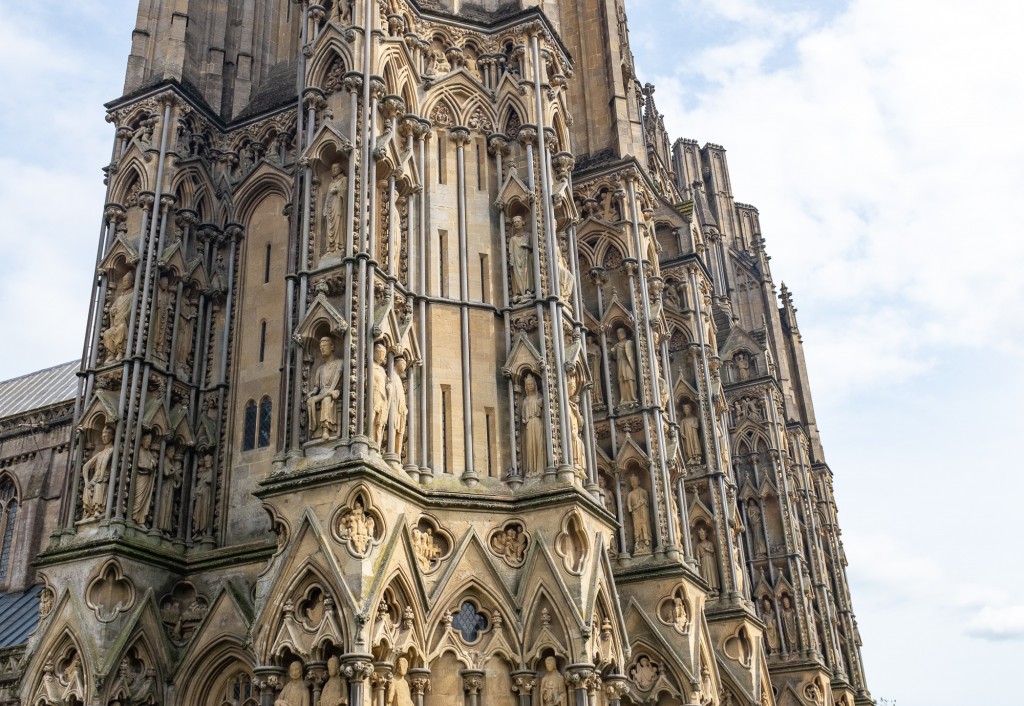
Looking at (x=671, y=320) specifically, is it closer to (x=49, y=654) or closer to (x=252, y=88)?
(x=252, y=88)

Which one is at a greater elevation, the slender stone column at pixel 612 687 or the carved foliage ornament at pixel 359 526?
the carved foliage ornament at pixel 359 526

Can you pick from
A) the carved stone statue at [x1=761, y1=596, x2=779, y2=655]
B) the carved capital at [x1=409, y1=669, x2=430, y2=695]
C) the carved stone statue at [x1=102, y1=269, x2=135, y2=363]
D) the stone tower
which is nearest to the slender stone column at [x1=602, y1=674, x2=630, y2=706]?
the stone tower

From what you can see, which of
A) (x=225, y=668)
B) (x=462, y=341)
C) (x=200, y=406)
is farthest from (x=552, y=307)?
(x=225, y=668)

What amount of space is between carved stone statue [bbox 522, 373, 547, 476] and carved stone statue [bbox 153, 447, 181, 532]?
672 centimetres

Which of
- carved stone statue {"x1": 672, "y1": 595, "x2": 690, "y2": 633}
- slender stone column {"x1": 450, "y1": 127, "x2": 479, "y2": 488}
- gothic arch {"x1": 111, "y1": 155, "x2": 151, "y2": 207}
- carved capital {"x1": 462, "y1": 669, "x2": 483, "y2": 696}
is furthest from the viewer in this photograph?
carved stone statue {"x1": 672, "y1": 595, "x2": 690, "y2": 633}

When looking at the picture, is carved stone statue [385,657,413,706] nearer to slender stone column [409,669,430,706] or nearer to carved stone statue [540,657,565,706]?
slender stone column [409,669,430,706]

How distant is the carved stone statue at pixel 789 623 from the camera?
35.1 metres

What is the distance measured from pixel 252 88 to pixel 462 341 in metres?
9.74

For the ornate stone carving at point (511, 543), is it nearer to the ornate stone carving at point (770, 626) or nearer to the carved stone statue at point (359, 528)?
the carved stone statue at point (359, 528)

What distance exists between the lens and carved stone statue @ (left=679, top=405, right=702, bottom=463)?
2825 cm

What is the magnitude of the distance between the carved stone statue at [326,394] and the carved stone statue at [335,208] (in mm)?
1893

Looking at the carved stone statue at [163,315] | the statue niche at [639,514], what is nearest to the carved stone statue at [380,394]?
the carved stone statue at [163,315]

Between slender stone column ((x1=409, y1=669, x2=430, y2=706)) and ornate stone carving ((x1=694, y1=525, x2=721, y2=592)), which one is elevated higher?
ornate stone carving ((x1=694, y1=525, x2=721, y2=592))

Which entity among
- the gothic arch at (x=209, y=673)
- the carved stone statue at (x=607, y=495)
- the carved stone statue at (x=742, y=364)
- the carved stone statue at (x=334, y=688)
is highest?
the carved stone statue at (x=742, y=364)
